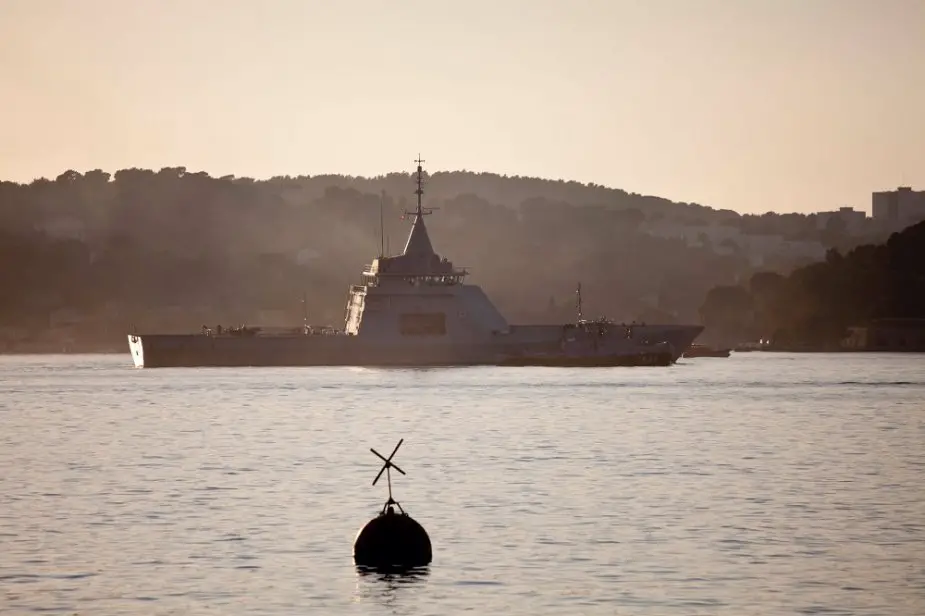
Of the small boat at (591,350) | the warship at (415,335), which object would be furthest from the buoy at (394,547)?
the small boat at (591,350)

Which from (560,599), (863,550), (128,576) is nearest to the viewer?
(560,599)

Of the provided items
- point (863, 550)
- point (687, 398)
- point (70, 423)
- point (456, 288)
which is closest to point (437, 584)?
point (863, 550)

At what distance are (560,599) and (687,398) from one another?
65.9 m

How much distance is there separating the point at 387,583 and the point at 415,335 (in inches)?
3990

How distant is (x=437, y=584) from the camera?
29.7 metres

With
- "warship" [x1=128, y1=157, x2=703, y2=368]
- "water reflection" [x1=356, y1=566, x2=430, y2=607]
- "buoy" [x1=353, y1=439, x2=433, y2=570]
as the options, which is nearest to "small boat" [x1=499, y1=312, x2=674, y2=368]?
"warship" [x1=128, y1=157, x2=703, y2=368]

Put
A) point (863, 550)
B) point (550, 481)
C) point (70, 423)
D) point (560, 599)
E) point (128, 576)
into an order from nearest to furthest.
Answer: point (560, 599)
point (128, 576)
point (863, 550)
point (550, 481)
point (70, 423)

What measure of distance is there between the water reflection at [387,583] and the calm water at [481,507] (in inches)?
4.0

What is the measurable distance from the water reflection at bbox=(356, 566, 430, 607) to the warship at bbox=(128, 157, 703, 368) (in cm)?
9820

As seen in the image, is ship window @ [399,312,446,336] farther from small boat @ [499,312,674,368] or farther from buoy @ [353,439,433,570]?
buoy @ [353,439,433,570]

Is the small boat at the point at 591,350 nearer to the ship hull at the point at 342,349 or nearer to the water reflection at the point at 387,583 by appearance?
the ship hull at the point at 342,349

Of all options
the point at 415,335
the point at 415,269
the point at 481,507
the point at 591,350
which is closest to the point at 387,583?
the point at 481,507

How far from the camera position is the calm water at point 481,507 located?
2889 cm

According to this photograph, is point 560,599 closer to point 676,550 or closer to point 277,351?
point 676,550
